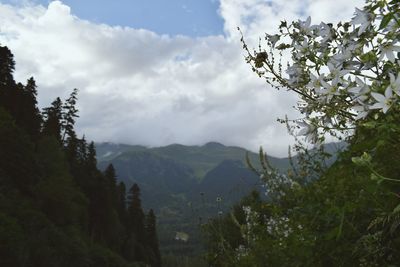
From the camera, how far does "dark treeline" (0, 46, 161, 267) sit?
37.3 meters

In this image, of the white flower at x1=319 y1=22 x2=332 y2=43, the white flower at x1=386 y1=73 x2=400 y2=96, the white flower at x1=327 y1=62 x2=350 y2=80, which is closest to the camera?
the white flower at x1=386 y1=73 x2=400 y2=96

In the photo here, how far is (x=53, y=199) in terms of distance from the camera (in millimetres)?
53469

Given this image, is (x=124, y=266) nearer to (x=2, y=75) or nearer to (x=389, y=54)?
(x=2, y=75)

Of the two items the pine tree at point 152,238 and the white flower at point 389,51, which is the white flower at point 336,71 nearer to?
the white flower at point 389,51

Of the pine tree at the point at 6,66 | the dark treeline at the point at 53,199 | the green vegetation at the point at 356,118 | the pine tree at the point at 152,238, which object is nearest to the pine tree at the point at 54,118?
the dark treeline at the point at 53,199

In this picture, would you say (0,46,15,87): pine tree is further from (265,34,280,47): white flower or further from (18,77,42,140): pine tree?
(265,34,280,47): white flower

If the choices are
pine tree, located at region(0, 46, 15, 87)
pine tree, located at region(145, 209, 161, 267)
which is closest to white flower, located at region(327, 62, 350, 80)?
pine tree, located at region(0, 46, 15, 87)

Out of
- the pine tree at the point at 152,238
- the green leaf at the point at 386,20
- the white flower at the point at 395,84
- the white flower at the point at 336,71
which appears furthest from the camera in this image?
the pine tree at the point at 152,238

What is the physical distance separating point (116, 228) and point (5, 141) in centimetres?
3270

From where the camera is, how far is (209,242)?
7.60 metres

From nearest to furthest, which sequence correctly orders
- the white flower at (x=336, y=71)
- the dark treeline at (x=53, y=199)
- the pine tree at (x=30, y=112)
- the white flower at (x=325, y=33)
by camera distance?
1. the white flower at (x=336, y=71)
2. the white flower at (x=325, y=33)
3. the dark treeline at (x=53, y=199)
4. the pine tree at (x=30, y=112)

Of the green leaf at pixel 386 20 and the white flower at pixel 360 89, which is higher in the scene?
the green leaf at pixel 386 20

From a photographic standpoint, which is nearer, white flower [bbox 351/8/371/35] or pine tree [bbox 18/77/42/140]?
white flower [bbox 351/8/371/35]

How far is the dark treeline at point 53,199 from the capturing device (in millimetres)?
37344
